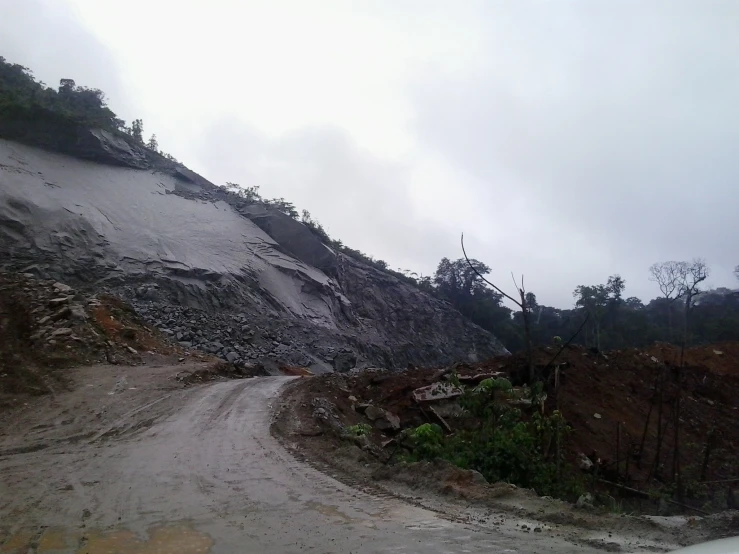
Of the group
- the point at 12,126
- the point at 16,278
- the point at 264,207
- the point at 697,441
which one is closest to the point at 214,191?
the point at 264,207

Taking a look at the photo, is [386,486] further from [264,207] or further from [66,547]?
[264,207]

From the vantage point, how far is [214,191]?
142 ft

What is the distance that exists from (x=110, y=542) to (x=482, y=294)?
6249 cm

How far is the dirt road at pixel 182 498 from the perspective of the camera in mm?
4480

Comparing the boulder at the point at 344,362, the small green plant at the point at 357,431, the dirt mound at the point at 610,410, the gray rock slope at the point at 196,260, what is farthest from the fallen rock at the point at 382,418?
the boulder at the point at 344,362

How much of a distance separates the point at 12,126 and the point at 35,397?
2715 centimetres

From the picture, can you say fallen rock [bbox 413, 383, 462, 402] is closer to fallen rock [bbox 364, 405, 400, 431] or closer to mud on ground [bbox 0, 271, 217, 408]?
fallen rock [bbox 364, 405, 400, 431]

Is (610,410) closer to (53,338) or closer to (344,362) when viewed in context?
(53,338)

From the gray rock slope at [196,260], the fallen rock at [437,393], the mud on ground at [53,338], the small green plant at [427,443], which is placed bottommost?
the mud on ground at [53,338]

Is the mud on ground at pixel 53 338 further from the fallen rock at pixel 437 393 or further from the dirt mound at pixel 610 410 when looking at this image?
the fallen rock at pixel 437 393

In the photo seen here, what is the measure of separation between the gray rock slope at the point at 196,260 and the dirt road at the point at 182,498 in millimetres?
15254

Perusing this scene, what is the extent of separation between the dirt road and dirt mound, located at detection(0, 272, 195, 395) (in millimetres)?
2123

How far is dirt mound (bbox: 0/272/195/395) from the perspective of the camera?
1266 centimetres

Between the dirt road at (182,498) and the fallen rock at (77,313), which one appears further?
the fallen rock at (77,313)
